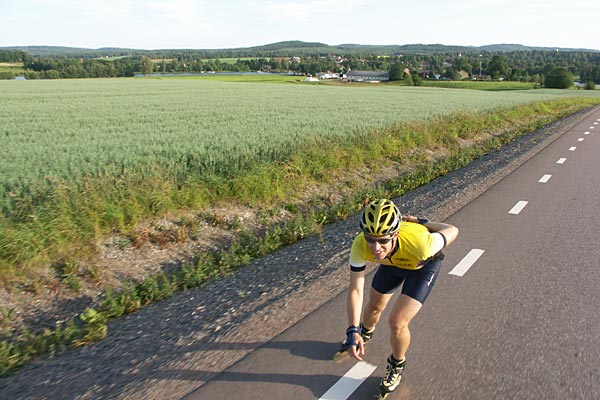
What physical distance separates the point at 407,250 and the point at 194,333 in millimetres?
2147

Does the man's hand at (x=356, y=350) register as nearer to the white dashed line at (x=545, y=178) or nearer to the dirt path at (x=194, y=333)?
the dirt path at (x=194, y=333)

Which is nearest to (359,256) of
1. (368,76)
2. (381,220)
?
(381,220)

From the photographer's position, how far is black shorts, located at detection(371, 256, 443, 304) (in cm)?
329

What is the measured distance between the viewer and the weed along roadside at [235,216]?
4793 mm

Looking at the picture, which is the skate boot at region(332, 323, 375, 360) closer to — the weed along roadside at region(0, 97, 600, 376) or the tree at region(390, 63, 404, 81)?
the weed along roadside at region(0, 97, 600, 376)

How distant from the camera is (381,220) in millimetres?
2922

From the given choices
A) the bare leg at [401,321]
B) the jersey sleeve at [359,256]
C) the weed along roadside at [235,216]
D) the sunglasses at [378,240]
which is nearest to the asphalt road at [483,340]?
the bare leg at [401,321]

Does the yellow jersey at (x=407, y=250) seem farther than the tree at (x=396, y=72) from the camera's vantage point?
No

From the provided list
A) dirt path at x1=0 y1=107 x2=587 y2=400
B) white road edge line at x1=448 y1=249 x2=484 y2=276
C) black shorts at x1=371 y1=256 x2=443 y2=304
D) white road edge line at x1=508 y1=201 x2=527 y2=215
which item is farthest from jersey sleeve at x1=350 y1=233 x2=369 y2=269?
white road edge line at x1=508 y1=201 x2=527 y2=215

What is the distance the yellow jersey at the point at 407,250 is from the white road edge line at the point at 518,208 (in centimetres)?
561

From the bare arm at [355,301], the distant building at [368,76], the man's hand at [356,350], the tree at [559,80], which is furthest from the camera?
the distant building at [368,76]

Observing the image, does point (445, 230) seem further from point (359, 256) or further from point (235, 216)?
point (235, 216)

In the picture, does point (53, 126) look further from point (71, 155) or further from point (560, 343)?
point (560, 343)

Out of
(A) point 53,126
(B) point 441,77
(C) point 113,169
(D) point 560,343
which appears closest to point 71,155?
(C) point 113,169
